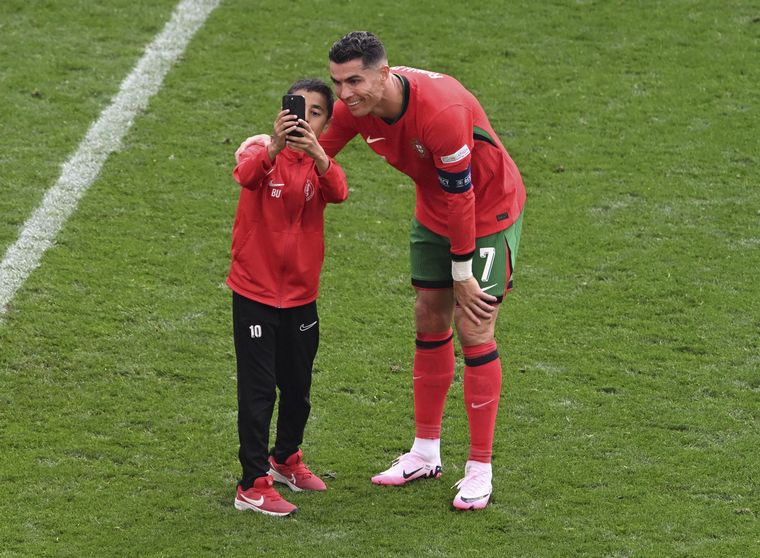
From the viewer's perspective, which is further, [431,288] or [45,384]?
[45,384]

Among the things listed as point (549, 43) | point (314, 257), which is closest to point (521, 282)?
point (314, 257)

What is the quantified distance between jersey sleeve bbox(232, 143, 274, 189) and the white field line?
2472 millimetres

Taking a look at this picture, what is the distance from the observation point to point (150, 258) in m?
8.05

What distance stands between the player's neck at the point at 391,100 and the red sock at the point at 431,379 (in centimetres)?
107

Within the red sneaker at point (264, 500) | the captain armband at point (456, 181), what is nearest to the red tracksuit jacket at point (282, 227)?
the captain armband at point (456, 181)

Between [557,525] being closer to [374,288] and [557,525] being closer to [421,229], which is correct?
[421,229]

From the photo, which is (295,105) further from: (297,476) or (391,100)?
(297,476)

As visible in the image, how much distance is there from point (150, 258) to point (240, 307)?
8.41 feet

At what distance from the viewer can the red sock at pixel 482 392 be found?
5.86 meters

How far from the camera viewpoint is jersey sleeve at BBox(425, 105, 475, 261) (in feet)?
17.7

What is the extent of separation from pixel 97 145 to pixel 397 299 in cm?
268

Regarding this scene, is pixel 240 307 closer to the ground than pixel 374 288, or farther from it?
farther from it

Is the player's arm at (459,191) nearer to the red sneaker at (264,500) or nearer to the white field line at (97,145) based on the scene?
the red sneaker at (264,500)

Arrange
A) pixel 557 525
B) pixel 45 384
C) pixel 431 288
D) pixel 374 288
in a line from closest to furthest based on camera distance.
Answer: pixel 557 525, pixel 431 288, pixel 45 384, pixel 374 288
